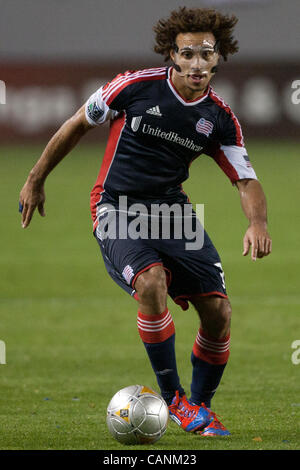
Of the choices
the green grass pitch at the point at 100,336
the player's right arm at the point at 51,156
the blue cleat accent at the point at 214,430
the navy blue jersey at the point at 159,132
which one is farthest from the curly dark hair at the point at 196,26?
the green grass pitch at the point at 100,336

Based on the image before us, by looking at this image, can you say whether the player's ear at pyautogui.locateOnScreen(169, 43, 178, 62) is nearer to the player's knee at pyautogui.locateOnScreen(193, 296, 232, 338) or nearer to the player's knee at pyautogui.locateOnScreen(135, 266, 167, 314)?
the player's knee at pyautogui.locateOnScreen(135, 266, 167, 314)

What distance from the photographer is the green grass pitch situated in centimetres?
643

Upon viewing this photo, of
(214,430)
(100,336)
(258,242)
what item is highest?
(258,242)

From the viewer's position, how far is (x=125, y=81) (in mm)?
6422

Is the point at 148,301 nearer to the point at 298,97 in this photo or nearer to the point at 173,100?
the point at 173,100

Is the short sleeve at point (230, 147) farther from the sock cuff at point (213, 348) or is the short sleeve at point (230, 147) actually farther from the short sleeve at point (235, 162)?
the sock cuff at point (213, 348)

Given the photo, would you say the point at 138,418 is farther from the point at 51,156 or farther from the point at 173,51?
the point at 173,51

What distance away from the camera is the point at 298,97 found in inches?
1272

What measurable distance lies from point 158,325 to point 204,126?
1362mm

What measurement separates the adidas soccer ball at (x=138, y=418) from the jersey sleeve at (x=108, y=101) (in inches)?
72.8

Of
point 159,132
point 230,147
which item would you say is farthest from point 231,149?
point 159,132

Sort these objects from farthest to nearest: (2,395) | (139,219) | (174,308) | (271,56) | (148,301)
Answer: (271,56) → (174,308) → (2,395) → (139,219) → (148,301)

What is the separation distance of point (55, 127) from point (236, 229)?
44.8 feet
